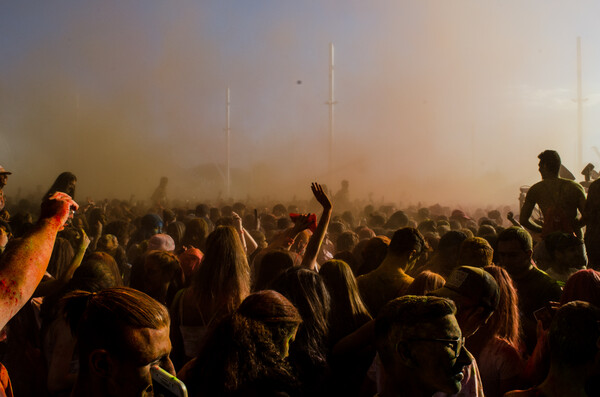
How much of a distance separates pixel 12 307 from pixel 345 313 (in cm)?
191

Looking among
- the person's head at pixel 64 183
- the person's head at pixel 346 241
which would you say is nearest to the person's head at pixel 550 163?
the person's head at pixel 346 241

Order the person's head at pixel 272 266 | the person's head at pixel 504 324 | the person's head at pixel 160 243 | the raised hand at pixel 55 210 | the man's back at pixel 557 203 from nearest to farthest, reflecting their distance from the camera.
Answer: the raised hand at pixel 55 210 → the person's head at pixel 504 324 → the person's head at pixel 272 266 → the person's head at pixel 160 243 → the man's back at pixel 557 203

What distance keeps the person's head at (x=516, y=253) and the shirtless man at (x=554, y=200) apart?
235cm

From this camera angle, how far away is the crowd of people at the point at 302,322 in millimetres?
1864

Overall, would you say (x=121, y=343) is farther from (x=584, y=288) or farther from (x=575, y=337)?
(x=584, y=288)

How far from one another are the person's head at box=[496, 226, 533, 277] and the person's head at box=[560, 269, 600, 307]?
0.77m

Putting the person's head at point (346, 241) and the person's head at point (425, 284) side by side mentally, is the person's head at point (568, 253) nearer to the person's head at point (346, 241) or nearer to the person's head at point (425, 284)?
the person's head at point (425, 284)

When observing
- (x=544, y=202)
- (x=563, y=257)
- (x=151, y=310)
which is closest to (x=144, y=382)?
(x=151, y=310)

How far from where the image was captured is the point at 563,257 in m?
4.22

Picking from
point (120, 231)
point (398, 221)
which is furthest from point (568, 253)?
point (120, 231)

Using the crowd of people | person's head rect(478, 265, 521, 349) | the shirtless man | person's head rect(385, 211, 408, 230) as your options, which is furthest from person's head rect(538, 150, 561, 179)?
person's head rect(478, 265, 521, 349)

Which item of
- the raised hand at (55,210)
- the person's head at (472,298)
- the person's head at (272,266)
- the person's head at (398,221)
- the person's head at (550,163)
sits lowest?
the person's head at (398,221)

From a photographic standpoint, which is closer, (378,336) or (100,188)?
(378,336)

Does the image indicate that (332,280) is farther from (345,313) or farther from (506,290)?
(506,290)
